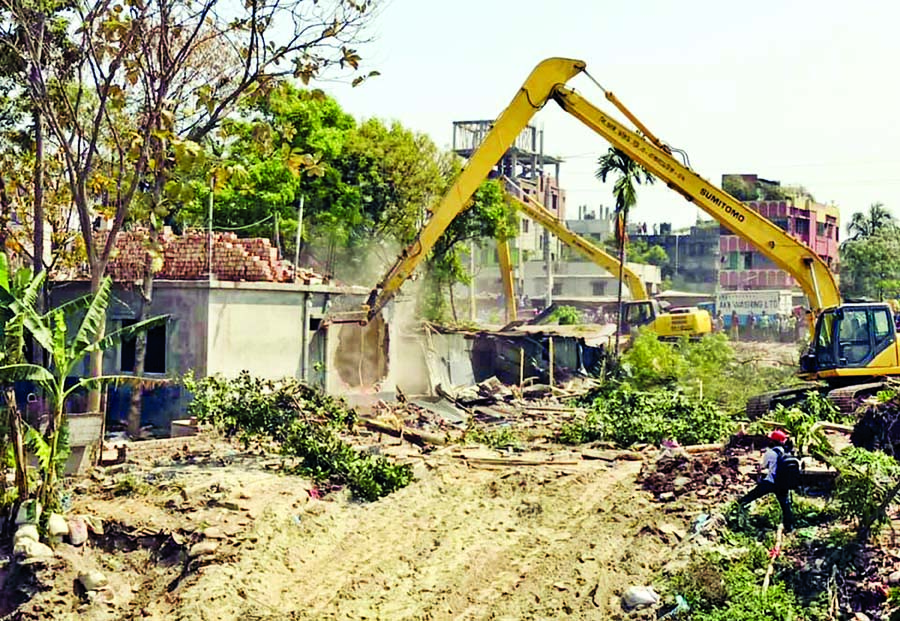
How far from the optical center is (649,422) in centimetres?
1955

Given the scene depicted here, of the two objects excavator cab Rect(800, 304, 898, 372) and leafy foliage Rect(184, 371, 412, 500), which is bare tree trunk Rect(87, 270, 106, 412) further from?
excavator cab Rect(800, 304, 898, 372)

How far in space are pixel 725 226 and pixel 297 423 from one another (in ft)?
33.5

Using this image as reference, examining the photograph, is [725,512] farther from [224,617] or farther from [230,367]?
[230,367]

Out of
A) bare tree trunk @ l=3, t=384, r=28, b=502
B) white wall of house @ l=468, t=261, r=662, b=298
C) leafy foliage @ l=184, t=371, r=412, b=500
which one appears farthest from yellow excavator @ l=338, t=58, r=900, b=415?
white wall of house @ l=468, t=261, r=662, b=298

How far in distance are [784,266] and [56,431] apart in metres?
14.3

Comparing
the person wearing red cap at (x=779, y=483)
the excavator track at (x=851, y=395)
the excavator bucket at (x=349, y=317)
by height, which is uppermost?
the excavator bucket at (x=349, y=317)

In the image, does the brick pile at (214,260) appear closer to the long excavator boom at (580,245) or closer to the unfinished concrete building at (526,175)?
the long excavator boom at (580,245)

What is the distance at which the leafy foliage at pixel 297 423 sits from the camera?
606 inches

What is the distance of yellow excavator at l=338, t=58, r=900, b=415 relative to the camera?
19.0 meters

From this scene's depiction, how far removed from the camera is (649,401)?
21031 millimetres

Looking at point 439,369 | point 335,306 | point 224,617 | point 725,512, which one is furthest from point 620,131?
point 224,617

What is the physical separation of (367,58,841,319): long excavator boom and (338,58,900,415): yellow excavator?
20 mm

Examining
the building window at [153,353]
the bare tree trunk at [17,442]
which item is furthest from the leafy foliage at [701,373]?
the bare tree trunk at [17,442]

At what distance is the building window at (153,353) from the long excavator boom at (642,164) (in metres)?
5.77
